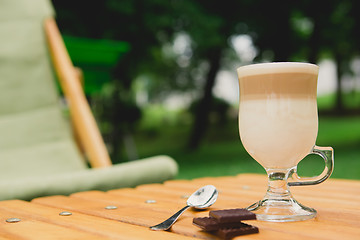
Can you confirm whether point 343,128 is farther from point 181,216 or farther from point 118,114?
point 181,216

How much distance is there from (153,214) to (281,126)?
1.08 feet

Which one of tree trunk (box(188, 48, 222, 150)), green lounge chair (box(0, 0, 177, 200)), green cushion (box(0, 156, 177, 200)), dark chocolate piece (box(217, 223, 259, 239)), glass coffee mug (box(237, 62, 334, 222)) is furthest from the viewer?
tree trunk (box(188, 48, 222, 150))

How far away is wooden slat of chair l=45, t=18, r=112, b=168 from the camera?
2.12 metres

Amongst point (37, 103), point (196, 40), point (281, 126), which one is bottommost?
point (281, 126)

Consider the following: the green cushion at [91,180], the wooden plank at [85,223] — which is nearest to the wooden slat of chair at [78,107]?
the green cushion at [91,180]

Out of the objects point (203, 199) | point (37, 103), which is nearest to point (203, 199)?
point (203, 199)

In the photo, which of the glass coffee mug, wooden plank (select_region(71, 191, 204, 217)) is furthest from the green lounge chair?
the glass coffee mug

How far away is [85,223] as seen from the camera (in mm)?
864

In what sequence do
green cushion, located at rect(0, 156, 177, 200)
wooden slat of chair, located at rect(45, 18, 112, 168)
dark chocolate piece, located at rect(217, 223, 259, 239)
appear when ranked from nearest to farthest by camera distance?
dark chocolate piece, located at rect(217, 223, 259, 239)
green cushion, located at rect(0, 156, 177, 200)
wooden slat of chair, located at rect(45, 18, 112, 168)

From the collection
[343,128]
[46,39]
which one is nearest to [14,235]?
[46,39]

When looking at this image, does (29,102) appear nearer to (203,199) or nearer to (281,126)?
(203,199)

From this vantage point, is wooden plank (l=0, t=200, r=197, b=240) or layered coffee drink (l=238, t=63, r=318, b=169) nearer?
wooden plank (l=0, t=200, r=197, b=240)

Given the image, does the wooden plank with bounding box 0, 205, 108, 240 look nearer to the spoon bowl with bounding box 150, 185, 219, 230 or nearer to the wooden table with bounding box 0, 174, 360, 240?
the wooden table with bounding box 0, 174, 360, 240

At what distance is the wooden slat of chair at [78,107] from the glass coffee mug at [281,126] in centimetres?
131
